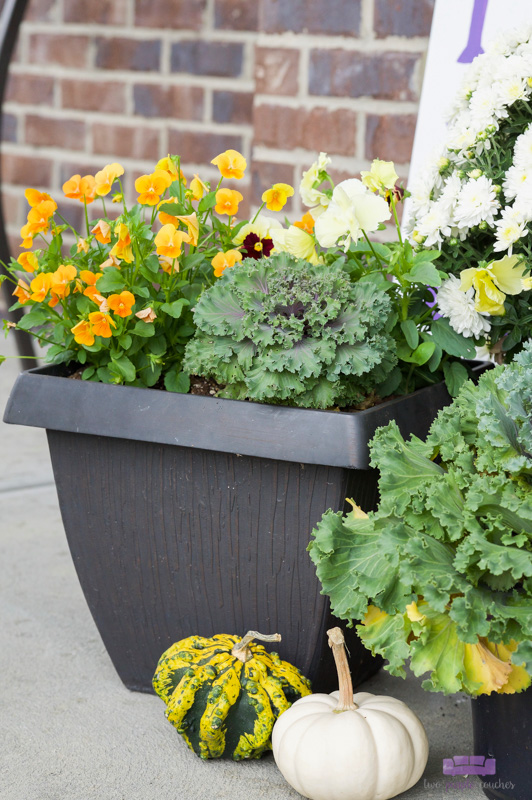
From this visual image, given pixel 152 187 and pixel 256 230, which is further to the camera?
pixel 256 230

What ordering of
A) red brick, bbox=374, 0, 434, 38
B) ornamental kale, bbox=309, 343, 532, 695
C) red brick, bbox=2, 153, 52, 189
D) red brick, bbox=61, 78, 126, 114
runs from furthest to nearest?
red brick, bbox=2, 153, 52, 189
red brick, bbox=61, 78, 126, 114
red brick, bbox=374, 0, 434, 38
ornamental kale, bbox=309, 343, 532, 695

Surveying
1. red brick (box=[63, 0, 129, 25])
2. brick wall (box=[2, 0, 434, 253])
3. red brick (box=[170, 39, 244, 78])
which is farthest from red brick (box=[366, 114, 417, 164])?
red brick (box=[63, 0, 129, 25])

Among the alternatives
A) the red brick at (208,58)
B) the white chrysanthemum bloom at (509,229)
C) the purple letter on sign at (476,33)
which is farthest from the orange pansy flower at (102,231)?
the red brick at (208,58)

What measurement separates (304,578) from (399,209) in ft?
4.17

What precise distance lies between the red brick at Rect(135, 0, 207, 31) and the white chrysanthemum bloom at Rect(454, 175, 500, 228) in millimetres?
2115

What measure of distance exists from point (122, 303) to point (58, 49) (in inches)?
103

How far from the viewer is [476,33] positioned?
219cm

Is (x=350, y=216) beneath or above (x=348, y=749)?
above

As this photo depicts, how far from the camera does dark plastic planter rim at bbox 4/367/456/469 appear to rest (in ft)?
4.45

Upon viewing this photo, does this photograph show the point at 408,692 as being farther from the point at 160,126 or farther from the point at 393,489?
the point at 160,126

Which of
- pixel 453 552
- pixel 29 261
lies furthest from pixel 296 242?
pixel 453 552

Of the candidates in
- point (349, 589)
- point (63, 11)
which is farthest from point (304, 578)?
point (63, 11)

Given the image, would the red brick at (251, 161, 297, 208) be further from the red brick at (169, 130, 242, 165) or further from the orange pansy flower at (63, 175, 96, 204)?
the orange pansy flower at (63, 175, 96, 204)

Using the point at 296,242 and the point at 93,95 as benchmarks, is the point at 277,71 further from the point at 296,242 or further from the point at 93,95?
the point at 296,242
